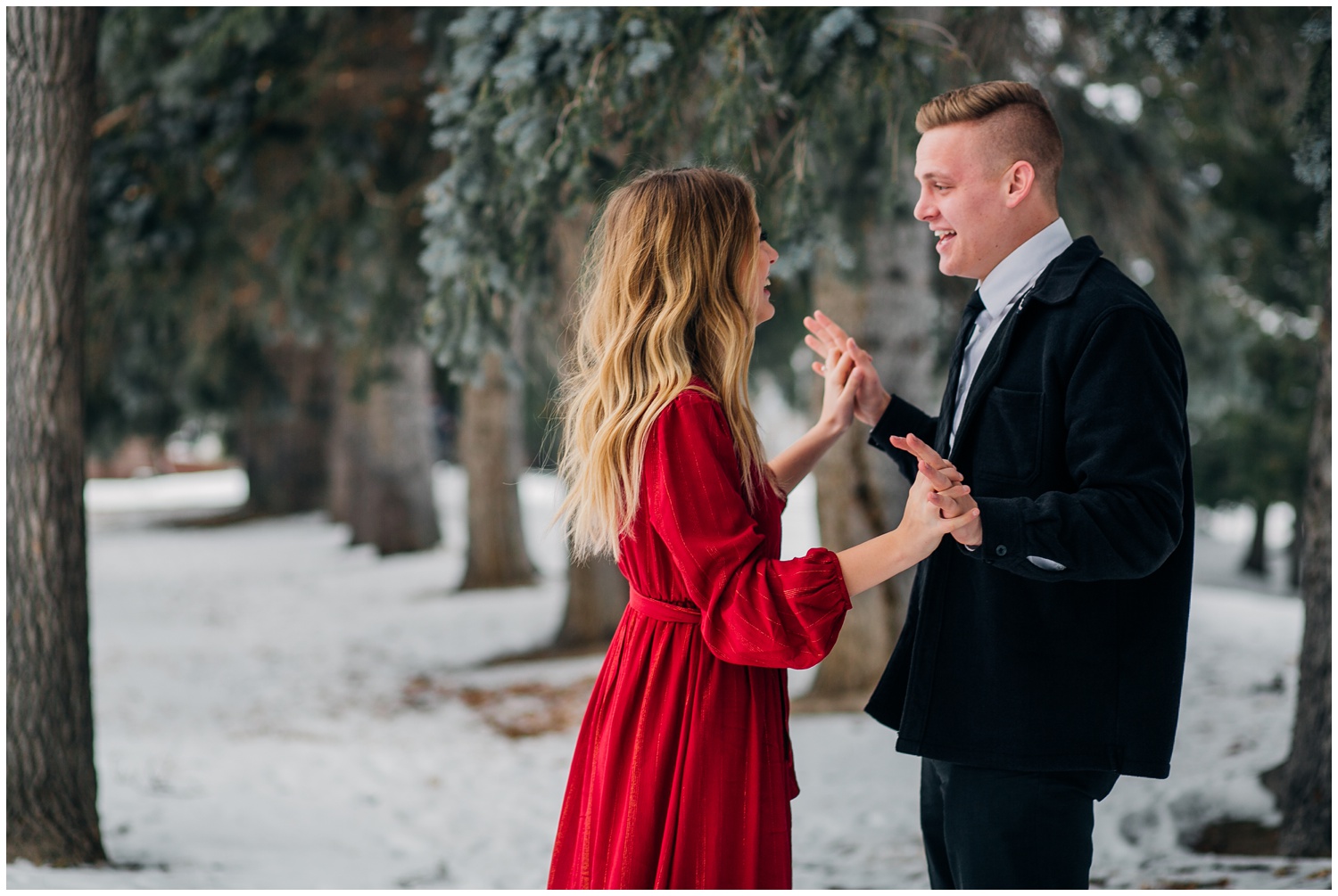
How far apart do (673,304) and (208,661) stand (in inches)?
329

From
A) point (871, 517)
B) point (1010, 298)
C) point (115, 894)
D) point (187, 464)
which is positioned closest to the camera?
point (1010, 298)

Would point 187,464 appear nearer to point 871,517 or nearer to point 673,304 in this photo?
point 871,517

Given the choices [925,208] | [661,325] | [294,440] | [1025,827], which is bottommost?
[1025,827]

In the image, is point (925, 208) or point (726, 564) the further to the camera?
point (925, 208)

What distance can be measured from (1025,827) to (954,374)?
37.9 inches

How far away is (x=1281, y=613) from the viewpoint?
8508 millimetres

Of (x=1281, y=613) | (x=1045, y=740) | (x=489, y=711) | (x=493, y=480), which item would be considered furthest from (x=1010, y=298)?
(x=493, y=480)

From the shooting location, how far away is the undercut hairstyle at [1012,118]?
2330 mm

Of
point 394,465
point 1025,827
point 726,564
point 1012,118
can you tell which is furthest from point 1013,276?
point 394,465

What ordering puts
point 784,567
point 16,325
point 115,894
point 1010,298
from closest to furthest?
point 784,567 → point 1010,298 → point 115,894 → point 16,325

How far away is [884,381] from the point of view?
656 centimetres

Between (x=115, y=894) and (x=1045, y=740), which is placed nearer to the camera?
(x=1045, y=740)

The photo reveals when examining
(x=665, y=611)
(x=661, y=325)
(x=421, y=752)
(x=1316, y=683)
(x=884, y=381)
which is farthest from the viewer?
(x=421, y=752)

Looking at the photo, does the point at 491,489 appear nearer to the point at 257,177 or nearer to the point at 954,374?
the point at 257,177
